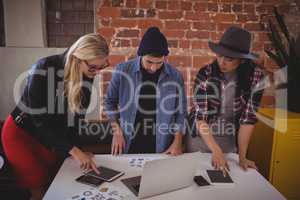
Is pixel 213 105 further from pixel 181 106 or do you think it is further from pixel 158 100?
pixel 158 100

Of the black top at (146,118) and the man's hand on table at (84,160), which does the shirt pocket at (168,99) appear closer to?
the black top at (146,118)

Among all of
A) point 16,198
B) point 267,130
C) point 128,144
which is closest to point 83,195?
point 128,144

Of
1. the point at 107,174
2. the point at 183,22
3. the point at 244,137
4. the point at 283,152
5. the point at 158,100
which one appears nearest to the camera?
the point at 107,174

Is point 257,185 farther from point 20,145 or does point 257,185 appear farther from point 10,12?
point 10,12

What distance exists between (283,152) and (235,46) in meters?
1.11

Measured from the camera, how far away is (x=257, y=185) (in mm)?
1604

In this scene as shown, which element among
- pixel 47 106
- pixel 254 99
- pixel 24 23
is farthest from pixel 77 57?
pixel 24 23

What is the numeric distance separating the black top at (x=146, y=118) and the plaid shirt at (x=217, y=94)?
0.33 meters

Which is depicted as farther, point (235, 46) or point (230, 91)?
point (230, 91)

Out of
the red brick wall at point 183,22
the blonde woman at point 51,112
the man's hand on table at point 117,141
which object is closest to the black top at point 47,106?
the blonde woman at point 51,112

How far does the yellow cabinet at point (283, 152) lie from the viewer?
2482mm

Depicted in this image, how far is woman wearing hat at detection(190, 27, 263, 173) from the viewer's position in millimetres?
1888

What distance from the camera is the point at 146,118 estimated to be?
2188 mm

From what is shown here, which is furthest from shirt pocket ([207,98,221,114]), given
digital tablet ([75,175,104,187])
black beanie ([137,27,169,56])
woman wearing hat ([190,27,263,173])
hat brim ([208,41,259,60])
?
digital tablet ([75,175,104,187])
